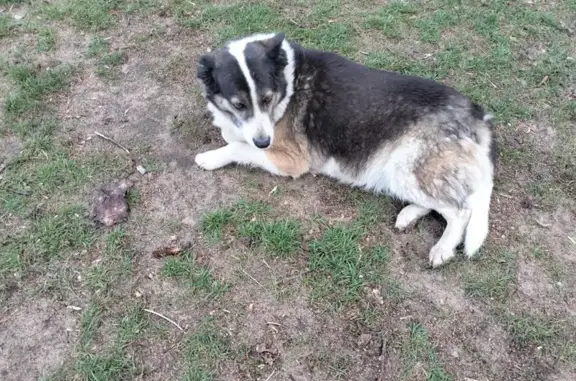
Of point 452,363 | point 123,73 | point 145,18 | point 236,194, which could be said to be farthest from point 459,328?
point 145,18

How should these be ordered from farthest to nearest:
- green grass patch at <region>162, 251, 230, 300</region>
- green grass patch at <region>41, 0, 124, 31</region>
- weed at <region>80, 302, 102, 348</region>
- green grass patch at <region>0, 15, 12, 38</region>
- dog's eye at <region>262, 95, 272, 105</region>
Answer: green grass patch at <region>41, 0, 124, 31</region> → green grass patch at <region>0, 15, 12, 38</region> → dog's eye at <region>262, 95, 272, 105</region> → green grass patch at <region>162, 251, 230, 300</region> → weed at <region>80, 302, 102, 348</region>

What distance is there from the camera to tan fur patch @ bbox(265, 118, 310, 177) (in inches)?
157

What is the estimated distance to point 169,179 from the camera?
4055mm

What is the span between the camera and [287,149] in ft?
13.1

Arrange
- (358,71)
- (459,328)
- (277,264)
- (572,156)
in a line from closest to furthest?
(459,328)
(277,264)
(358,71)
(572,156)

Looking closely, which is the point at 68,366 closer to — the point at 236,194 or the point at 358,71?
the point at 236,194

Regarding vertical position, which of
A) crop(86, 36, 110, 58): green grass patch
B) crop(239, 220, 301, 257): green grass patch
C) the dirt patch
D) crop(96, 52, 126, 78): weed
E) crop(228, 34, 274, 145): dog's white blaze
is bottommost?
the dirt patch

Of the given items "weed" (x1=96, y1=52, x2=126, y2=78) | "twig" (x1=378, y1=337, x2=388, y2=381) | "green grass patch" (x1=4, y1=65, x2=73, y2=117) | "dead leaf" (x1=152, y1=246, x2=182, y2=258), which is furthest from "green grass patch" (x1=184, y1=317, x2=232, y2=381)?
"weed" (x1=96, y1=52, x2=126, y2=78)

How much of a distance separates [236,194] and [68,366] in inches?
68.5

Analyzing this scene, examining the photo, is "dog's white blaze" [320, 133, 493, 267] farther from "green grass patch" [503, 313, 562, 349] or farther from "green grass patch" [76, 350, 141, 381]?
"green grass patch" [76, 350, 141, 381]

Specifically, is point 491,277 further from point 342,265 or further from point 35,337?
point 35,337

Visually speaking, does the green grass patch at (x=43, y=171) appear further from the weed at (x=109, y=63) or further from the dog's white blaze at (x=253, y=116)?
the dog's white blaze at (x=253, y=116)

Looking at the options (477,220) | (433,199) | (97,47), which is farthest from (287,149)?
(97,47)

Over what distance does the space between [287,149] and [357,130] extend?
60cm
